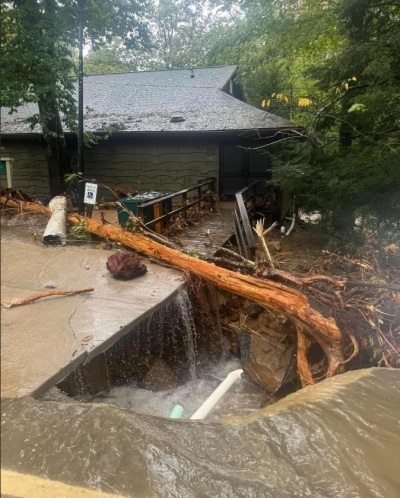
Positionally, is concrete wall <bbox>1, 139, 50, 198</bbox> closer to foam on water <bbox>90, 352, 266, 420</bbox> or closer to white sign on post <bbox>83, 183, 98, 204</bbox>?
white sign on post <bbox>83, 183, 98, 204</bbox>

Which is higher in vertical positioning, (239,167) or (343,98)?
(343,98)

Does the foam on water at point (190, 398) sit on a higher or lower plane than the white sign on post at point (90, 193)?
lower

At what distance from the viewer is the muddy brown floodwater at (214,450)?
1.75 metres

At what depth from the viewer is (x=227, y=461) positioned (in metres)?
2.02

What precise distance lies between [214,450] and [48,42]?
25.9 feet

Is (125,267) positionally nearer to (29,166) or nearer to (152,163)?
(152,163)

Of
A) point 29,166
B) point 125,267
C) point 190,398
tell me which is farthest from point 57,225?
point 29,166

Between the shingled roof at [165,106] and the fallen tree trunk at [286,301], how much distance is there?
5.52 m

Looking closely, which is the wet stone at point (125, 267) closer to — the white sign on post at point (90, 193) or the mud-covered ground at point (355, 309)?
the mud-covered ground at point (355, 309)

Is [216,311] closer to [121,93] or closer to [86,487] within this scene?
[86,487]

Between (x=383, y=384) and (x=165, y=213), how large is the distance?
4.98 meters

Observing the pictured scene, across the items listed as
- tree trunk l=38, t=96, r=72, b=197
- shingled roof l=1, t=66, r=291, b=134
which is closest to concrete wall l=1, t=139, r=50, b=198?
shingled roof l=1, t=66, r=291, b=134

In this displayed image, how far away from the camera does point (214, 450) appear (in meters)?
2.09

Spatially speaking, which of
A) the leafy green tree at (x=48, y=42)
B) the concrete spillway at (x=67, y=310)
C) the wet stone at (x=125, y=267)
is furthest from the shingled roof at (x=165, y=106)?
the concrete spillway at (x=67, y=310)
